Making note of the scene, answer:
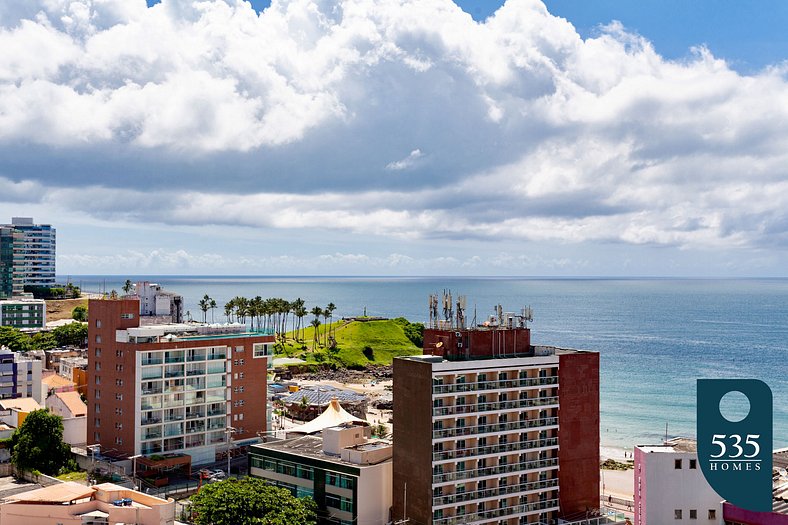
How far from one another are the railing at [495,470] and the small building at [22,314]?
160 metres

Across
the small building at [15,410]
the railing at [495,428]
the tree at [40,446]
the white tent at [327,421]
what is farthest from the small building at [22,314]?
the railing at [495,428]

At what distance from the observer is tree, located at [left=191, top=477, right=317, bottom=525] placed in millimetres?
50875

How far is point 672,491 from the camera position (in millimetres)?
53812

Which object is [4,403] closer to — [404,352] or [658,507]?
[658,507]

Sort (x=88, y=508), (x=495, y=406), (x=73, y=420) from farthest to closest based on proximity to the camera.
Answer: (x=73, y=420), (x=495, y=406), (x=88, y=508)

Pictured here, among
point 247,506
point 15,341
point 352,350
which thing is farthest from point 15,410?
point 352,350

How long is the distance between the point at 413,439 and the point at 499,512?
9069 mm

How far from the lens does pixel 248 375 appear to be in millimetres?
81750

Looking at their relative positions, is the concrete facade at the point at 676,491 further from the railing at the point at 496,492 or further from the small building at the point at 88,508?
the small building at the point at 88,508

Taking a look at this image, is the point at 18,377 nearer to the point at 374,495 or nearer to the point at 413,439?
the point at 374,495

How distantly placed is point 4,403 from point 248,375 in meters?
30.9

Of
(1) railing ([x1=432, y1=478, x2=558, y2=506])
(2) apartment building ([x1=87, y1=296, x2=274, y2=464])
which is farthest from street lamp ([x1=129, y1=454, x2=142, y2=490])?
(1) railing ([x1=432, y1=478, x2=558, y2=506])

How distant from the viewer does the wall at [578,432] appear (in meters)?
60.8

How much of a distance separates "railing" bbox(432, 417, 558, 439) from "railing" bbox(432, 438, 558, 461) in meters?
1.19
